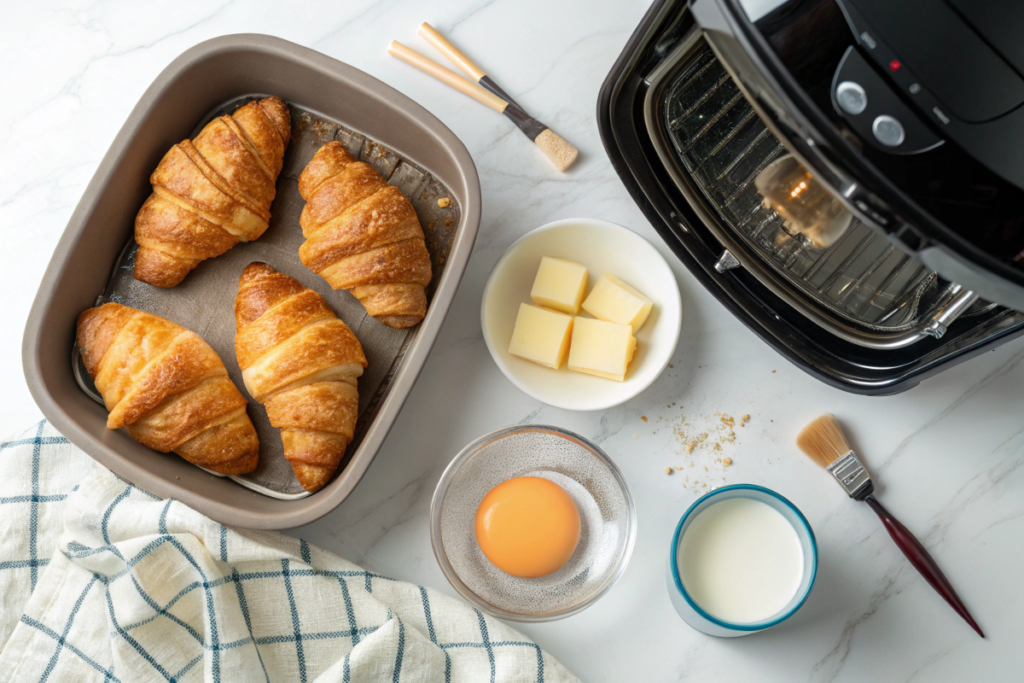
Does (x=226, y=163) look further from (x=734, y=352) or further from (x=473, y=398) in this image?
(x=734, y=352)

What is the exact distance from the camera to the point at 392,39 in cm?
151

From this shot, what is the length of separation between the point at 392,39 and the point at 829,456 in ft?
4.23

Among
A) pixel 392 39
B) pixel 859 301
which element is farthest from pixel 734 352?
pixel 392 39

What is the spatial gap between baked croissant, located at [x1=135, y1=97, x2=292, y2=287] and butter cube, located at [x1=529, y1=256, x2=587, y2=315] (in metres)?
0.59

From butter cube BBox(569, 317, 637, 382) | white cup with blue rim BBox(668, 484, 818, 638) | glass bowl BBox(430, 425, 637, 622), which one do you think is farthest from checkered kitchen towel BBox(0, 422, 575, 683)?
butter cube BBox(569, 317, 637, 382)

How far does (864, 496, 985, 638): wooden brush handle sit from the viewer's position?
138cm

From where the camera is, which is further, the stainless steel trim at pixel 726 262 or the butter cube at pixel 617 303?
the butter cube at pixel 617 303

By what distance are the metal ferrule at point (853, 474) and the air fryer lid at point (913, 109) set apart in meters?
0.68

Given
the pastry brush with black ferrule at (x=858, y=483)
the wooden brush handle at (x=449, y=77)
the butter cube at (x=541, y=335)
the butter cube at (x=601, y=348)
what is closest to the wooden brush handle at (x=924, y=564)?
the pastry brush with black ferrule at (x=858, y=483)

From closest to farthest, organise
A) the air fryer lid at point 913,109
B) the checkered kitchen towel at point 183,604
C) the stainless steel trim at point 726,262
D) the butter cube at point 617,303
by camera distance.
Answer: the air fryer lid at point 913,109
the stainless steel trim at point 726,262
the checkered kitchen towel at point 183,604
the butter cube at point 617,303

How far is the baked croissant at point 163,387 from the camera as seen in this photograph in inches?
51.6

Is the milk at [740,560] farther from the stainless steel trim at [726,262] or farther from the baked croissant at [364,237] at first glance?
the baked croissant at [364,237]

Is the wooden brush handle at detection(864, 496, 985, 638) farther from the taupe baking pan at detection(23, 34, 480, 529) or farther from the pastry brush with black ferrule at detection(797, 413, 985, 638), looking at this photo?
the taupe baking pan at detection(23, 34, 480, 529)

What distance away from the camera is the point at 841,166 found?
72 cm
